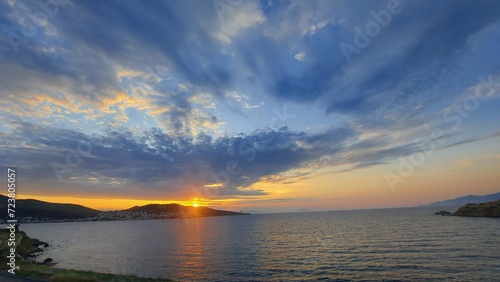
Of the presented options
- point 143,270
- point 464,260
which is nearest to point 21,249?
point 143,270

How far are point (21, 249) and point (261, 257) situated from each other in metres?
71.4

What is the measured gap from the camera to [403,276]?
40.5 metres

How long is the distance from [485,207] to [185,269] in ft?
622

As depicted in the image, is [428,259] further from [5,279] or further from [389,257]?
[5,279]

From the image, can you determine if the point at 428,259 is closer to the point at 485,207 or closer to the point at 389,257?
the point at 389,257

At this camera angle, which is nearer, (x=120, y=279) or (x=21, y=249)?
(x=120, y=279)

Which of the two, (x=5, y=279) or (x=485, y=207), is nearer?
(x=5, y=279)

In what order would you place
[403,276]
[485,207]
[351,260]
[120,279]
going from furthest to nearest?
[485,207] < [351,260] < [403,276] < [120,279]

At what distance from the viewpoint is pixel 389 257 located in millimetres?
54312

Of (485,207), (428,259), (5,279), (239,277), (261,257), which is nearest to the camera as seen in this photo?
(5,279)

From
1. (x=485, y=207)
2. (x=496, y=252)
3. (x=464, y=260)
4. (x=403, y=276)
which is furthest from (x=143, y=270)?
(x=485, y=207)

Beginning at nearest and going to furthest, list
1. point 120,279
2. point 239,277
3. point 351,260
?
point 120,279 < point 239,277 < point 351,260

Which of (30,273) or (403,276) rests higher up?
(30,273)

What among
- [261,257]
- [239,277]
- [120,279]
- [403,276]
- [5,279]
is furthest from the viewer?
[261,257]
